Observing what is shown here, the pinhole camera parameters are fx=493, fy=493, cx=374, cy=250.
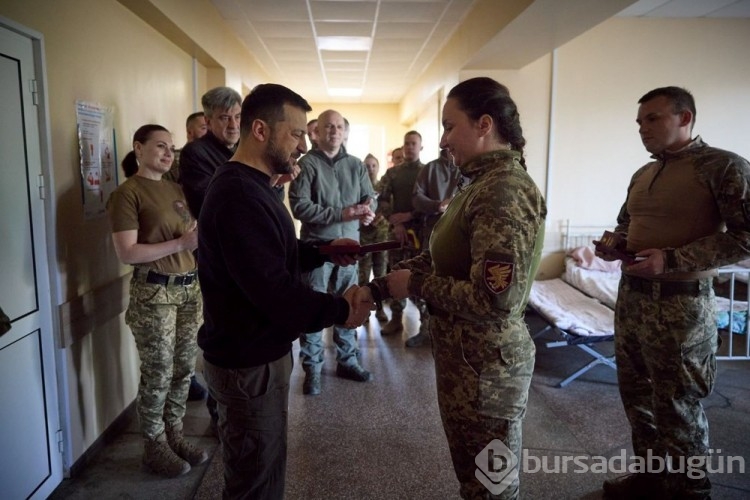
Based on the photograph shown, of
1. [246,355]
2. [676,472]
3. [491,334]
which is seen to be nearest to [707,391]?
[676,472]

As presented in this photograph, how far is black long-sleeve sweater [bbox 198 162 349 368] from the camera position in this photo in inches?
50.9

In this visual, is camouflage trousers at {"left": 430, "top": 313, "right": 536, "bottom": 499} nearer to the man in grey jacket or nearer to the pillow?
the man in grey jacket

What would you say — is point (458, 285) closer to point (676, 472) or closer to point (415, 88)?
point (676, 472)

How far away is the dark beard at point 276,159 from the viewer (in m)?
1.44

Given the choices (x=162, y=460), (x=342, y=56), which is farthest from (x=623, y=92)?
(x=162, y=460)

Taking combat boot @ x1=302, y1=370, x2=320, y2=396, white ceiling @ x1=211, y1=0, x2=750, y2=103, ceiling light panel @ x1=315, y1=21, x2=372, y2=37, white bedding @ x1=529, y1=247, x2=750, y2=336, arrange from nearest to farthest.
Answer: combat boot @ x1=302, y1=370, x2=320, y2=396 → white bedding @ x1=529, y1=247, x2=750, y2=336 → white ceiling @ x1=211, y1=0, x2=750, y2=103 → ceiling light panel @ x1=315, y1=21, x2=372, y2=37

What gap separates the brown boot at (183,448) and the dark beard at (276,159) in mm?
1626

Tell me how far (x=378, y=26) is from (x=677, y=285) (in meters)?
4.16

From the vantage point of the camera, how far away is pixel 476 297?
1.29 metres

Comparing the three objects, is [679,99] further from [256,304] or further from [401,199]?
[401,199]

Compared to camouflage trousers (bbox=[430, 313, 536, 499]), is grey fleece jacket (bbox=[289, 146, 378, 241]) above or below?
above

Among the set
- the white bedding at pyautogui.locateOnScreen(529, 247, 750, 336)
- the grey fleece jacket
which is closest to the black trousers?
the grey fleece jacket

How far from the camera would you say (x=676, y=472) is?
1.91 meters

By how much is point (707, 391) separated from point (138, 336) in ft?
7.88
